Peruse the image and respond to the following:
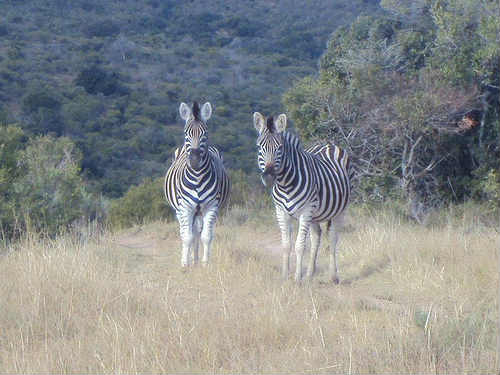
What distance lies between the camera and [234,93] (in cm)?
3045

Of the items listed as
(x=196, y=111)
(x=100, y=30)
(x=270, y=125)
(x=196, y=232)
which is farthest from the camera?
(x=100, y=30)

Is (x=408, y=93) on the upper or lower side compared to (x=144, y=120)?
upper

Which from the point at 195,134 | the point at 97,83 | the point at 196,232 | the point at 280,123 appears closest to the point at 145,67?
the point at 97,83

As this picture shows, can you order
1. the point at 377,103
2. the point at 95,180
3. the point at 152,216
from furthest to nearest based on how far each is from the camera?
1. the point at 95,180
2. the point at 152,216
3. the point at 377,103

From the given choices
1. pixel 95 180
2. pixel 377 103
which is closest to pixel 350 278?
pixel 377 103

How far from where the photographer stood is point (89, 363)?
15.6 ft

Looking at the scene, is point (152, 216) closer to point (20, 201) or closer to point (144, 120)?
point (20, 201)

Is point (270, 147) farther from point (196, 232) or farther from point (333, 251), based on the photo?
point (196, 232)

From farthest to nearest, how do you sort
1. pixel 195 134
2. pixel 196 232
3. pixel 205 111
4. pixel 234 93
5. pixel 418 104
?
pixel 234 93
pixel 418 104
pixel 196 232
pixel 205 111
pixel 195 134

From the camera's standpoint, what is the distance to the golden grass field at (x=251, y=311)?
15.4 ft

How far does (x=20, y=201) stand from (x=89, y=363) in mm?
6315

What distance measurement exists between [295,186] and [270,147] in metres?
0.59

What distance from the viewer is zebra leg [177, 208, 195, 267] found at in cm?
827

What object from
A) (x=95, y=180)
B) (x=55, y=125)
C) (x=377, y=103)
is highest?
(x=377, y=103)
